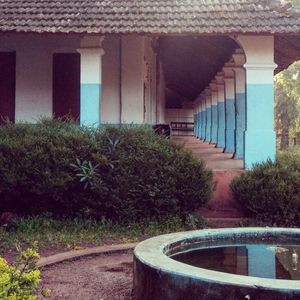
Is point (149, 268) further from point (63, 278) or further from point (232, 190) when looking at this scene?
point (232, 190)

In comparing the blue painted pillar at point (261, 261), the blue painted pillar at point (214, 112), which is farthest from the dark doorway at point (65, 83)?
the blue painted pillar at point (214, 112)

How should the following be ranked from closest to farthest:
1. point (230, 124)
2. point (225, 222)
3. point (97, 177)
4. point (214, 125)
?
point (97, 177), point (225, 222), point (230, 124), point (214, 125)

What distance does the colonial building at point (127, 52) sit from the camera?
11.9 metres

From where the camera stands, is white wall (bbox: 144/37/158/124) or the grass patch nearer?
the grass patch

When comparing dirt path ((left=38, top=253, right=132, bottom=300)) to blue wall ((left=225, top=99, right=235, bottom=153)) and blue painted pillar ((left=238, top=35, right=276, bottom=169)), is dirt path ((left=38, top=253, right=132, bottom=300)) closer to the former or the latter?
blue painted pillar ((left=238, top=35, right=276, bottom=169))

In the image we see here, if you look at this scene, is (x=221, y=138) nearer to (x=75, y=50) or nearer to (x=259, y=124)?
(x=75, y=50)

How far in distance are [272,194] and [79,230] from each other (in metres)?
3.32

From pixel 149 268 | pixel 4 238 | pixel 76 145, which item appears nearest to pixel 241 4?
pixel 76 145

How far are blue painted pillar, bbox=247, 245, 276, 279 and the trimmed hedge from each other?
375 cm

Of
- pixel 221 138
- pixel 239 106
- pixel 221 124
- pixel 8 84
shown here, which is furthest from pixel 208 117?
pixel 8 84

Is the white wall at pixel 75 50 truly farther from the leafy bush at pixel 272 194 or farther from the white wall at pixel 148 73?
the leafy bush at pixel 272 194

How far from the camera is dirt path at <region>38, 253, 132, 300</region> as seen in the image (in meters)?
6.09

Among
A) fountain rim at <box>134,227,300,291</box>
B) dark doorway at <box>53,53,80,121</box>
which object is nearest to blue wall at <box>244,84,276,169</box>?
dark doorway at <box>53,53,80,121</box>

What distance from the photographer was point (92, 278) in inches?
270
